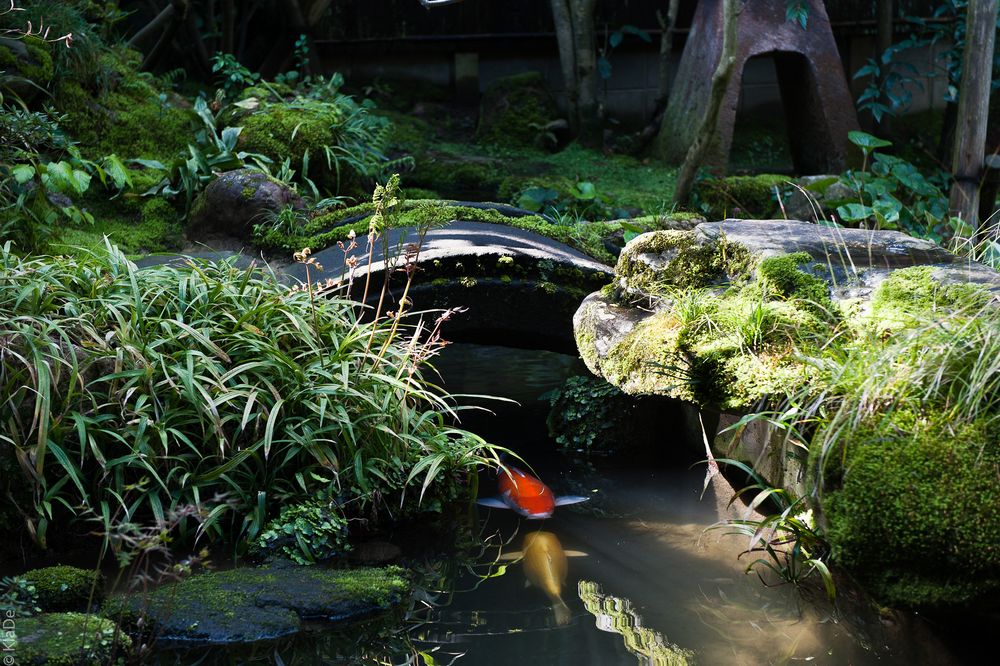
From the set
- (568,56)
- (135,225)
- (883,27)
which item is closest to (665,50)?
(568,56)

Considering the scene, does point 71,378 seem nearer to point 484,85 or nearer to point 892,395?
point 892,395

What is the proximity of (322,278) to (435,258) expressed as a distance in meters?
0.63

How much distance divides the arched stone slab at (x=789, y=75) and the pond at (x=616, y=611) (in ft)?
15.0

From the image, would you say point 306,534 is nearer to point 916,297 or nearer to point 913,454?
point 913,454

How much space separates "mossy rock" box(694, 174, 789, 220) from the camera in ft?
22.7

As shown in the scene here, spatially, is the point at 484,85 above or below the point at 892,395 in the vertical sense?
above

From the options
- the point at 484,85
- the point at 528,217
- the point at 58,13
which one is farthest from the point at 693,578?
the point at 484,85

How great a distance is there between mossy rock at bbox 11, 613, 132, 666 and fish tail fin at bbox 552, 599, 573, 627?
4.51 ft

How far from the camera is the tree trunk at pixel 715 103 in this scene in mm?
6074

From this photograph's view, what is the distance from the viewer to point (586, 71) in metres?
8.64

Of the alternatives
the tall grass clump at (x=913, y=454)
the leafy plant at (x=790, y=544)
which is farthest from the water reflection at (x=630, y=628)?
the tall grass clump at (x=913, y=454)

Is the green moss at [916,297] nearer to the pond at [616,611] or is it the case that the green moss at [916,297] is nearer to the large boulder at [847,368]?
the large boulder at [847,368]

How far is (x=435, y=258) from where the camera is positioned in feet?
15.8

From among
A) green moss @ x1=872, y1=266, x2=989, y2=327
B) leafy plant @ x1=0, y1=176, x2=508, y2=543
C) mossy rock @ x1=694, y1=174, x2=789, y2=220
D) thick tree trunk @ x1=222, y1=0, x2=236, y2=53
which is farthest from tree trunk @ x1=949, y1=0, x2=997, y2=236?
thick tree trunk @ x1=222, y1=0, x2=236, y2=53
